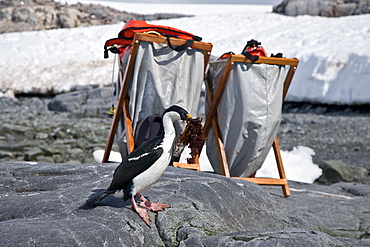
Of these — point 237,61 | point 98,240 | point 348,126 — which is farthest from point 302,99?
point 98,240

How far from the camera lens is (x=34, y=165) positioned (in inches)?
132

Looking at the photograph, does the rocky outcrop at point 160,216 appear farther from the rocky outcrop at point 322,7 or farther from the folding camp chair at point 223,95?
the rocky outcrop at point 322,7

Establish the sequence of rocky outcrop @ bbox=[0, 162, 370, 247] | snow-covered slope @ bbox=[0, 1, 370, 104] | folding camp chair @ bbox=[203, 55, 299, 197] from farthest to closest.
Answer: snow-covered slope @ bbox=[0, 1, 370, 104], folding camp chair @ bbox=[203, 55, 299, 197], rocky outcrop @ bbox=[0, 162, 370, 247]

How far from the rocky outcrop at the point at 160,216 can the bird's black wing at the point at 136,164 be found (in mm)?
164

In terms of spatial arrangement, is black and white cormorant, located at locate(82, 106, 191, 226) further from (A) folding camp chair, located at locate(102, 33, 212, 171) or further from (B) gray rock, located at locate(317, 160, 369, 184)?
(B) gray rock, located at locate(317, 160, 369, 184)

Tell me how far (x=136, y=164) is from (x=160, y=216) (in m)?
0.30

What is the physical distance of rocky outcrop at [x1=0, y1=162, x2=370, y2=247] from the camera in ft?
7.11

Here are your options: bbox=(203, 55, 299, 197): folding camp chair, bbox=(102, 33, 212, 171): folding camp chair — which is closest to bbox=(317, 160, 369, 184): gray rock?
bbox=(203, 55, 299, 197): folding camp chair

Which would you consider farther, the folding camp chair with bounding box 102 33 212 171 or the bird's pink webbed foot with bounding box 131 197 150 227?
the folding camp chair with bounding box 102 33 212 171

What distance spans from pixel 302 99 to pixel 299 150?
4.60 metres

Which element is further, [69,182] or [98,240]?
[69,182]

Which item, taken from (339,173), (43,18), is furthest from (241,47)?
(43,18)

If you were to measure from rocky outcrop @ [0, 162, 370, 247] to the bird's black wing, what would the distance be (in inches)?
6.4

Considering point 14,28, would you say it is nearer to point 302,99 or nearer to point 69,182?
point 302,99
